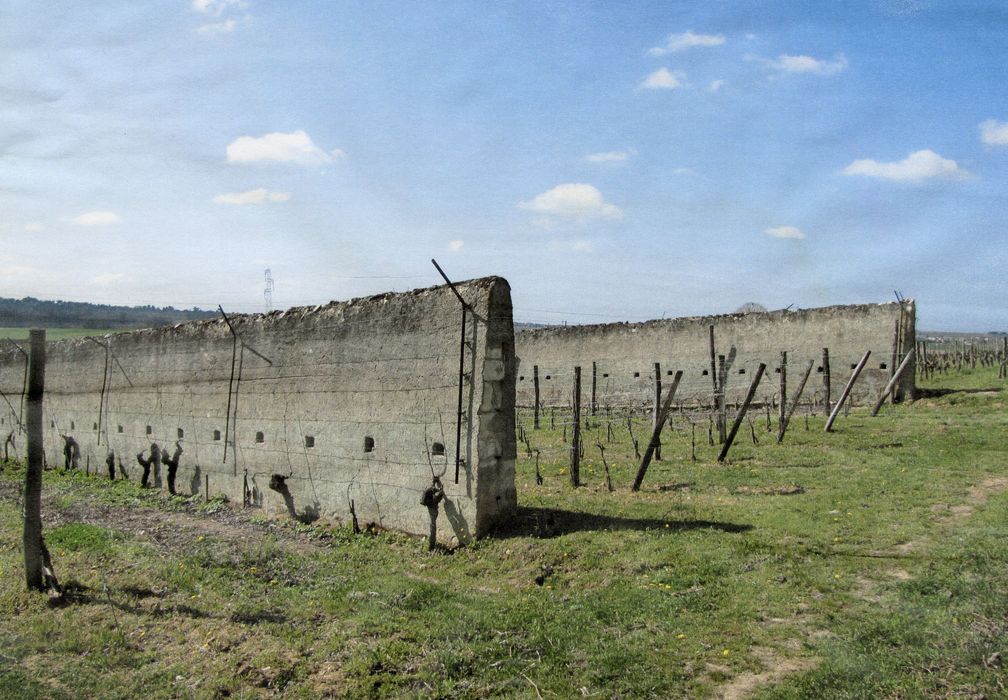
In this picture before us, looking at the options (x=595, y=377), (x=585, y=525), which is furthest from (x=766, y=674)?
(x=595, y=377)

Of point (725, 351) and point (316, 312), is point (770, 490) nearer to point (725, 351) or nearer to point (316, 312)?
point (316, 312)

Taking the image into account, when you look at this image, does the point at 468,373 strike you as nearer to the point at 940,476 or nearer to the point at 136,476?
the point at 940,476

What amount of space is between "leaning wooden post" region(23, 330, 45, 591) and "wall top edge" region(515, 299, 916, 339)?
719 inches

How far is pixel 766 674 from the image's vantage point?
15.6 ft

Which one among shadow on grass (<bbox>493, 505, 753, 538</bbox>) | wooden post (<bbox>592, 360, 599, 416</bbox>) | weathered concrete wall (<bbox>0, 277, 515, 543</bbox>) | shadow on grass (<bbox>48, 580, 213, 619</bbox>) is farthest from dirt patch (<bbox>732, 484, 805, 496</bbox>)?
wooden post (<bbox>592, 360, 599, 416</bbox>)

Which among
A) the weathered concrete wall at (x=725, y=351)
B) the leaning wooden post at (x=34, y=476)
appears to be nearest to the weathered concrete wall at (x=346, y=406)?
the leaning wooden post at (x=34, y=476)

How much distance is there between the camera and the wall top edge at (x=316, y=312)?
28.5 feet

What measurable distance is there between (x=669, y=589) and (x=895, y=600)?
186 cm

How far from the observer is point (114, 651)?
6.09m

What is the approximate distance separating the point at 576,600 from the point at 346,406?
495 centimetres

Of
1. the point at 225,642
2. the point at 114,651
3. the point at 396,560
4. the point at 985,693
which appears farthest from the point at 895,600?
the point at 114,651

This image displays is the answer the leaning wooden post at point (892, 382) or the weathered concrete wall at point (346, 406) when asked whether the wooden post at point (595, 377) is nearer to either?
the leaning wooden post at point (892, 382)

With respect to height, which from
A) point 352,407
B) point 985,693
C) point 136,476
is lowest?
point 136,476

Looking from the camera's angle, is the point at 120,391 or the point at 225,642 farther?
the point at 120,391
